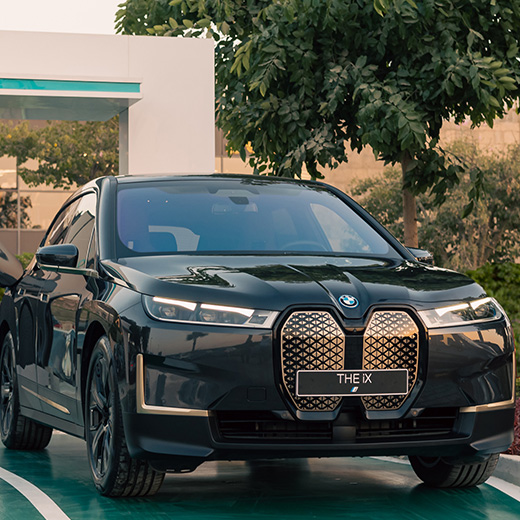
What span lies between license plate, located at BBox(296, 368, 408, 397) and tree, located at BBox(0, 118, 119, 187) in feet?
125

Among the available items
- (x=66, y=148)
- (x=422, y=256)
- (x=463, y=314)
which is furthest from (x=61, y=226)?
(x=66, y=148)

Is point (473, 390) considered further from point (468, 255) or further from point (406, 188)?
point (468, 255)

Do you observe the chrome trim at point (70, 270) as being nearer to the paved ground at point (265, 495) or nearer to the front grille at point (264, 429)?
the paved ground at point (265, 495)

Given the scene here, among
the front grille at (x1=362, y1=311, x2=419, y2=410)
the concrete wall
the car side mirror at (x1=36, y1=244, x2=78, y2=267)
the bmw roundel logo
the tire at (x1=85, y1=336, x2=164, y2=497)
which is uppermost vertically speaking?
the concrete wall

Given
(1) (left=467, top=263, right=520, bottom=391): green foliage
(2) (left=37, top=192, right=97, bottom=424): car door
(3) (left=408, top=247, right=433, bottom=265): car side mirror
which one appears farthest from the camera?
(1) (left=467, top=263, right=520, bottom=391): green foliage

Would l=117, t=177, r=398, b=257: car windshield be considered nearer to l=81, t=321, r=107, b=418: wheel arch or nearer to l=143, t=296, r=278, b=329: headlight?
l=81, t=321, r=107, b=418: wheel arch

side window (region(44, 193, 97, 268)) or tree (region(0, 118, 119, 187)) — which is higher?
tree (region(0, 118, 119, 187))

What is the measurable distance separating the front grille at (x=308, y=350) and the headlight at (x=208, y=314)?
0.39ft

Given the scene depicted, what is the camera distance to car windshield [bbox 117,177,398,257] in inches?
286

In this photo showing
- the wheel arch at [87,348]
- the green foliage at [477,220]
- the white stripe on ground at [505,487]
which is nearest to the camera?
the wheel arch at [87,348]

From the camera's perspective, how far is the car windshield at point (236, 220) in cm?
726

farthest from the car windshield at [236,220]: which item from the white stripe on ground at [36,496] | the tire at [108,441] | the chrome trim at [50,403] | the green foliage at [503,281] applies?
the green foliage at [503,281]

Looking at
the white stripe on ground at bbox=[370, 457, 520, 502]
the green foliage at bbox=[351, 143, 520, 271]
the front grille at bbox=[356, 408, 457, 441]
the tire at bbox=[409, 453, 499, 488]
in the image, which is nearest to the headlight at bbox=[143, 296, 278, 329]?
the front grille at bbox=[356, 408, 457, 441]

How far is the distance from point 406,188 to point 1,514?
11604 millimetres
